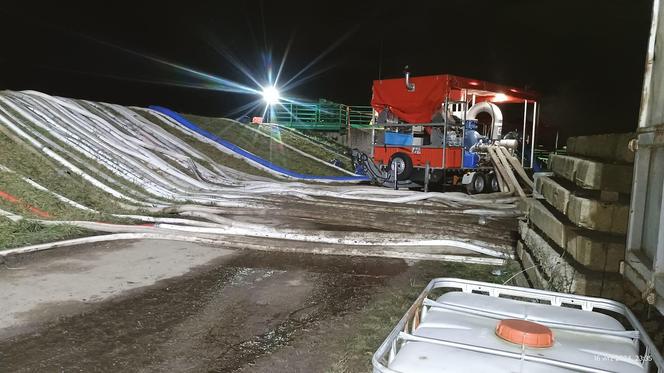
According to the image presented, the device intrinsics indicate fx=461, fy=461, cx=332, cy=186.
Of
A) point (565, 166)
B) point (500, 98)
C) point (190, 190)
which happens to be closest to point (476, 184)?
point (500, 98)

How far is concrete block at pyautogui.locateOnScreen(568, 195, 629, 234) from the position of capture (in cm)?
346

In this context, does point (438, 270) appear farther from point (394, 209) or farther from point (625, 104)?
point (625, 104)

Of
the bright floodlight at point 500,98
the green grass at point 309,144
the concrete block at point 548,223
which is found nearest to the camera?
the concrete block at point 548,223

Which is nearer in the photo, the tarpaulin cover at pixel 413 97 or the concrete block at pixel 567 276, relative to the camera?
the concrete block at pixel 567 276

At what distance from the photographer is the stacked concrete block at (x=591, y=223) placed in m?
3.44

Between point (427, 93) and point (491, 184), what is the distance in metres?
3.30

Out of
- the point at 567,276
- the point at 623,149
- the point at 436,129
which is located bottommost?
the point at 567,276

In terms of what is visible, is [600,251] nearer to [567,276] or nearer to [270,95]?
[567,276]

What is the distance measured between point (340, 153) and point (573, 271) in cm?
1586

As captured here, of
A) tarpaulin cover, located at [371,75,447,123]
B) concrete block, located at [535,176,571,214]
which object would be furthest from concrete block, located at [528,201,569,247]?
tarpaulin cover, located at [371,75,447,123]

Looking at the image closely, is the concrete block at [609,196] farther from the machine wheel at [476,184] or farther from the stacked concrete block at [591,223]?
the machine wheel at [476,184]

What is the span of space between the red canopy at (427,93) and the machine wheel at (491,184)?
2.33m

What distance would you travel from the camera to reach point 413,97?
12.5 meters

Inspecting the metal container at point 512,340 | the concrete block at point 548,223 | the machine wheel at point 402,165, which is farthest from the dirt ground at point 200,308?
the machine wheel at point 402,165
